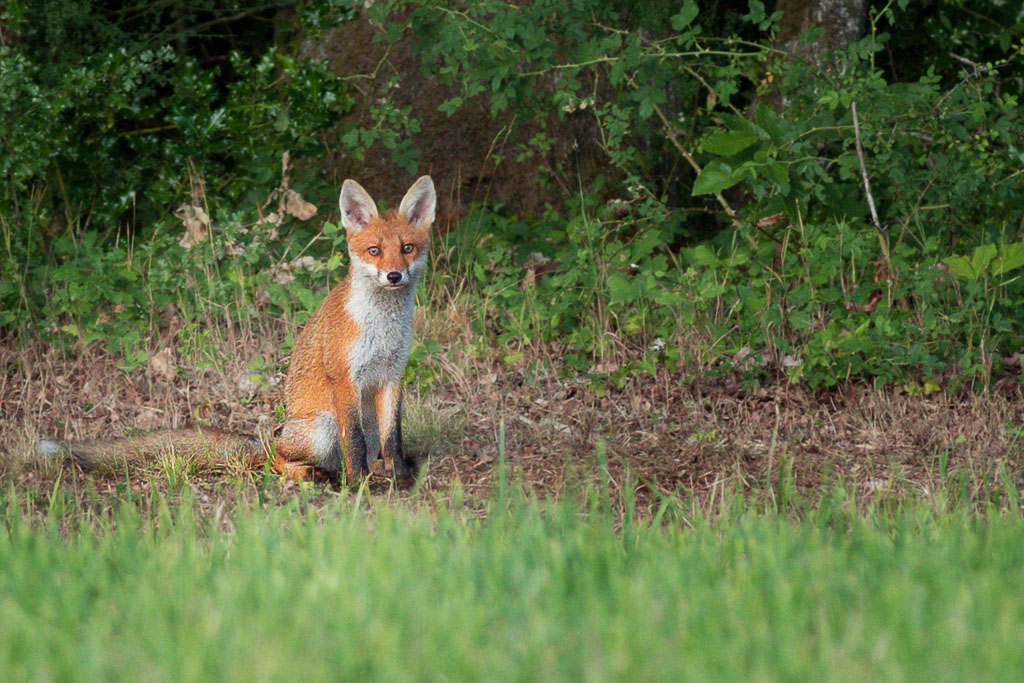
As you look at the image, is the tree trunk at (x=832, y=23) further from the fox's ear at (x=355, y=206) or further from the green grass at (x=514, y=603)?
the green grass at (x=514, y=603)

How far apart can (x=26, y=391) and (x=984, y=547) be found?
5504mm

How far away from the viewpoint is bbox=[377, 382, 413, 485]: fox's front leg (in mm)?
5391

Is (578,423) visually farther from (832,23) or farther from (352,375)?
(832,23)

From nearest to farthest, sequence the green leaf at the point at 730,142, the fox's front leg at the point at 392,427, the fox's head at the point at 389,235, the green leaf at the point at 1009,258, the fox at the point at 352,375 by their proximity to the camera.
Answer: the fox's head at the point at 389,235 < the fox at the point at 352,375 < the fox's front leg at the point at 392,427 < the green leaf at the point at 1009,258 < the green leaf at the point at 730,142

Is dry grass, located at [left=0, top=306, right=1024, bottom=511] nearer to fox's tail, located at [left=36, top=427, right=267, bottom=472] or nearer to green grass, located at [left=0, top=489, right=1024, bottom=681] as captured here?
fox's tail, located at [left=36, top=427, right=267, bottom=472]

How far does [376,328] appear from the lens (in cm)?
523

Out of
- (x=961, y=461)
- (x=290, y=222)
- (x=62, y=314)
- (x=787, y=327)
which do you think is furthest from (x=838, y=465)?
(x=62, y=314)

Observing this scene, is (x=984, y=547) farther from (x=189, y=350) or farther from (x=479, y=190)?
(x=479, y=190)

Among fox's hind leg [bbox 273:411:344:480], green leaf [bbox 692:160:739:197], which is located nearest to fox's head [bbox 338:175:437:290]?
fox's hind leg [bbox 273:411:344:480]

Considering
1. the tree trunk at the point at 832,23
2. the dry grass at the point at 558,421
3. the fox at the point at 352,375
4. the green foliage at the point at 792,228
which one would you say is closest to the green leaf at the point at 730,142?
the green foliage at the point at 792,228

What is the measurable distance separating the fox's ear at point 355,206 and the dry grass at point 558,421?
1.19 metres

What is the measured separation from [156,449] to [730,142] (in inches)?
143

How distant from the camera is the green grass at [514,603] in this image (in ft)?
8.90

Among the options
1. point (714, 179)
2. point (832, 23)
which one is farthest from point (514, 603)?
point (832, 23)
